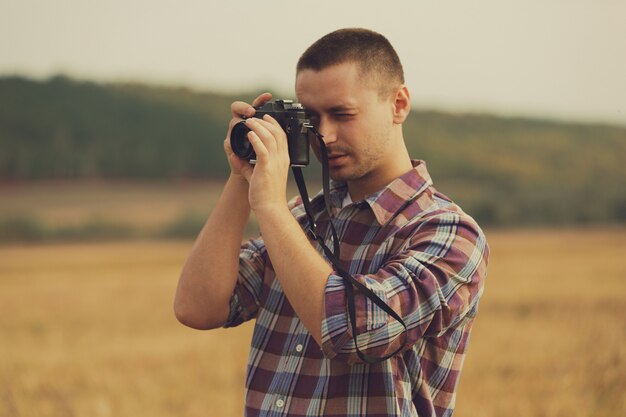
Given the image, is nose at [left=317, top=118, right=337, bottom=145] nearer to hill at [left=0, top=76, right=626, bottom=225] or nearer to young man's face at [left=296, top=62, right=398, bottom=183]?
young man's face at [left=296, top=62, right=398, bottom=183]

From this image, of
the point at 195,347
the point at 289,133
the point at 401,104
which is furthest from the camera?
the point at 195,347

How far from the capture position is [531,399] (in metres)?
7.84

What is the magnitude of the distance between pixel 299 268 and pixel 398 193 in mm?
455

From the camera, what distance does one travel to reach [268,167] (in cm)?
252

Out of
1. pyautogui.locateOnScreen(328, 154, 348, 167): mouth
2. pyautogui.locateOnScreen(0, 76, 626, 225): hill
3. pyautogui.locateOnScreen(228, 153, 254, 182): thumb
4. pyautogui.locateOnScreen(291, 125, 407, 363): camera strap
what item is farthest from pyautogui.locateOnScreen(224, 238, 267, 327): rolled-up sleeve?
pyautogui.locateOnScreen(0, 76, 626, 225): hill

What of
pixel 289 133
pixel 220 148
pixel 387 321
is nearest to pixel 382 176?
pixel 289 133

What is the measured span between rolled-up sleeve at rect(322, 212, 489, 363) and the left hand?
26 cm

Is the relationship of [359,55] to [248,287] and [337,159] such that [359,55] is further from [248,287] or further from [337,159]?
[248,287]

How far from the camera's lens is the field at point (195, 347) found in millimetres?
7973

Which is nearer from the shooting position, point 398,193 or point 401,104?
point 398,193

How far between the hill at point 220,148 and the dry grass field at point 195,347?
9225 mm

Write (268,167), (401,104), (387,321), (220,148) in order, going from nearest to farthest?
(387,321)
(268,167)
(401,104)
(220,148)

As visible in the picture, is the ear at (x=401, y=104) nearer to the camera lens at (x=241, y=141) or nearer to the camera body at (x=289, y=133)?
the camera body at (x=289, y=133)

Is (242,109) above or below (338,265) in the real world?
above
